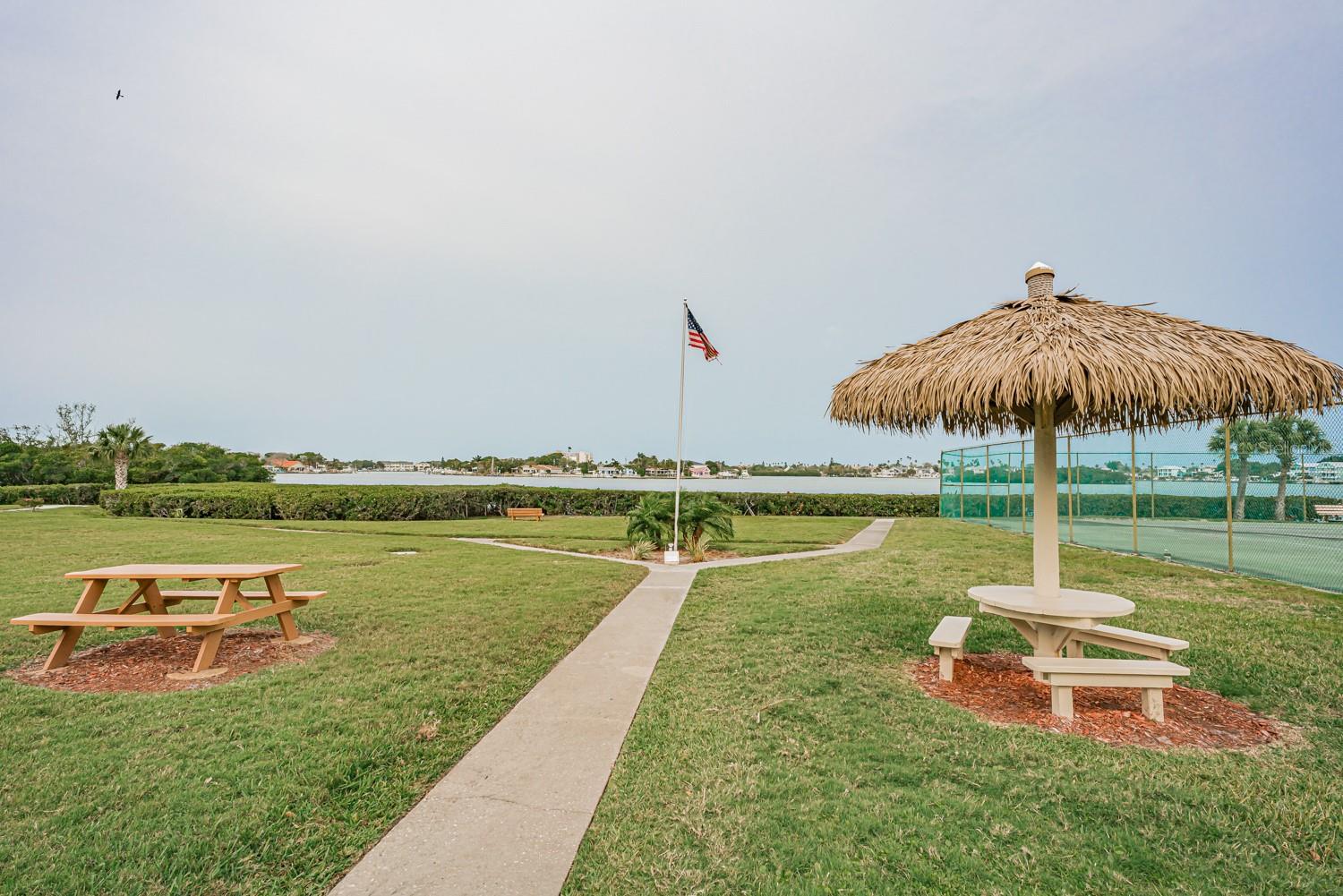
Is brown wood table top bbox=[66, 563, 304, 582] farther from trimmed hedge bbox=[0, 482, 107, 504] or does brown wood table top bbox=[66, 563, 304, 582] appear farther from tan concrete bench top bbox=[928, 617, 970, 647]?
trimmed hedge bbox=[0, 482, 107, 504]

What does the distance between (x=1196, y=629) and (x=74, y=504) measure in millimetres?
46513

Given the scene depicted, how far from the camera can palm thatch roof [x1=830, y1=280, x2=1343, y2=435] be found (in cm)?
414

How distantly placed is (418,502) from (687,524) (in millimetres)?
14984

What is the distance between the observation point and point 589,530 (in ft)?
63.6

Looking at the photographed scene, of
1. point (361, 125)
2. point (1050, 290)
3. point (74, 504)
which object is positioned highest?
point (361, 125)

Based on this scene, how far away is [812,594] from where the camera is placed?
343 inches

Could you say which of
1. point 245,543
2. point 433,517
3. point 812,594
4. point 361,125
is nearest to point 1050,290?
point 812,594

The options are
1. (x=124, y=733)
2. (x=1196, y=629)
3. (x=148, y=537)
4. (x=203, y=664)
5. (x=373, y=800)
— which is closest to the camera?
(x=373, y=800)

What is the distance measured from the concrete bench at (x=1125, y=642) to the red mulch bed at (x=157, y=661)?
6667 millimetres

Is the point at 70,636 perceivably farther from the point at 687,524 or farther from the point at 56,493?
the point at 56,493

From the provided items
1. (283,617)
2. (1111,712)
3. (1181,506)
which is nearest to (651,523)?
(283,617)

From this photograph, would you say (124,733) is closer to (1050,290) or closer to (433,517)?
(1050,290)

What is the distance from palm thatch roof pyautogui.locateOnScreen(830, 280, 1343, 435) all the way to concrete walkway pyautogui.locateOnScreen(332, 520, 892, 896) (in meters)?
3.30

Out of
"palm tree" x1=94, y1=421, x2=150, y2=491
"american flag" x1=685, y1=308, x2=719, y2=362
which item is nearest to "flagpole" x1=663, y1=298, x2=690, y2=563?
"american flag" x1=685, y1=308, x2=719, y2=362
